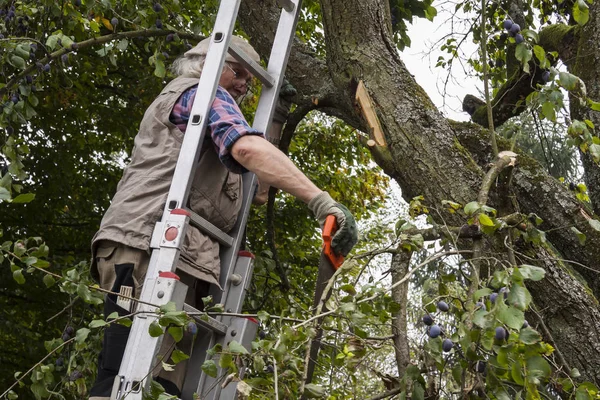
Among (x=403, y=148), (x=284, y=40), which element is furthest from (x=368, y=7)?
(x=403, y=148)

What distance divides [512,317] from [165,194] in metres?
1.36

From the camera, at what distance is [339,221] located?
244 cm

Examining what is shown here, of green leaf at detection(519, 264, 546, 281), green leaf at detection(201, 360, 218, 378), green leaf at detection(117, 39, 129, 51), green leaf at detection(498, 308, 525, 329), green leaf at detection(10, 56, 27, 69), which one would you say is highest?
green leaf at detection(117, 39, 129, 51)

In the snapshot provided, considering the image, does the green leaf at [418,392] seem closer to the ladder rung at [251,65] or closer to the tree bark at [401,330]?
the tree bark at [401,330]

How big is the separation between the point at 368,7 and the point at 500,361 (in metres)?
1.95

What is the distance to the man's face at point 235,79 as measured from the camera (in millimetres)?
2979

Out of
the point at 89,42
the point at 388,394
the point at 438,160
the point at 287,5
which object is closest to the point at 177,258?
the point at 388,394

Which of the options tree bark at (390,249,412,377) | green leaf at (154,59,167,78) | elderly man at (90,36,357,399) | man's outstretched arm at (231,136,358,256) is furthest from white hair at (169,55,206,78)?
tree bark at (390,249,412,377)

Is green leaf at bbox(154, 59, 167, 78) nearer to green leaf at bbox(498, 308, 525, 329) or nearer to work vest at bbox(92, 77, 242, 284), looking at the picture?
work vest at bbox(92, 77, 242, 284)

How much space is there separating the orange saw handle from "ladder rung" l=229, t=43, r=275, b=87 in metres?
0.78

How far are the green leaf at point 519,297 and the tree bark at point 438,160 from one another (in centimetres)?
100

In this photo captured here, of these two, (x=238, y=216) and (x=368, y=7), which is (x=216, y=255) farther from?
(x=368, y=7)

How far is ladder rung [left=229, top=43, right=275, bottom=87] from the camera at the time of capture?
9.52ft

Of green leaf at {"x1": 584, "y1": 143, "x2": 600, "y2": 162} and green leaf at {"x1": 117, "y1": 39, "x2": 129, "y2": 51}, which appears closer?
green leaf at {"x1": 584, "y1": 143, "x2": 600, "y2": 162}
